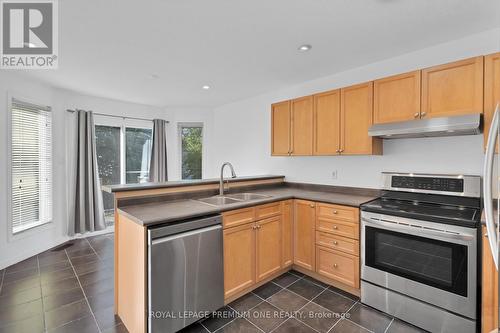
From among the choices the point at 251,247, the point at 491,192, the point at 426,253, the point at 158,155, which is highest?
the point at 158,155

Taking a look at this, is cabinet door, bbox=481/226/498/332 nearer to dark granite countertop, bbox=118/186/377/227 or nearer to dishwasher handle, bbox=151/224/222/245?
dark granite countertop, bbox=118/186/377/227

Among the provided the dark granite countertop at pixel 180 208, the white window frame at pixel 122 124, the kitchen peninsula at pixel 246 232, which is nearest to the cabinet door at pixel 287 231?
the kitchen peninsula at pixel 246 232

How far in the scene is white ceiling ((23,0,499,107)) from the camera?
186 cm

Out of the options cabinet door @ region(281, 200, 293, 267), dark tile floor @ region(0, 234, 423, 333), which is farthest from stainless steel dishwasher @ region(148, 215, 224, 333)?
cabinet door @ region(281, 200, 293, 267)

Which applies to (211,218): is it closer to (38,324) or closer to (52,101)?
(38,324)

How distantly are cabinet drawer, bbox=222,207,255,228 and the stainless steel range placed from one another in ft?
3.58

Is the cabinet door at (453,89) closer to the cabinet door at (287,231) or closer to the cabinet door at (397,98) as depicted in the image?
the cabinet door at (397,98)

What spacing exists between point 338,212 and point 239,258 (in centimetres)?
113

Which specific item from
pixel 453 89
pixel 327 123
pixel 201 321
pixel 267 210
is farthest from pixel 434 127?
pixel 201 321

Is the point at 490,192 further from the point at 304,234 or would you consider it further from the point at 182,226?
the point at 304,234

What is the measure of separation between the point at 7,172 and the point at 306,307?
157 inches

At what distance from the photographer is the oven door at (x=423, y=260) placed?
181 cm

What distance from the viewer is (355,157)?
10.1 ft

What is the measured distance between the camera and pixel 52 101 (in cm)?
391
